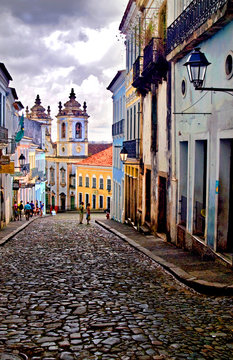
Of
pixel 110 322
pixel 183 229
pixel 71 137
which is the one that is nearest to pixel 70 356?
pixel 110 322

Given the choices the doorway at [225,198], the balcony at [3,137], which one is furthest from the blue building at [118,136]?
the doorway at [225,198]

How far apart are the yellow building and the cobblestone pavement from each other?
49621mm

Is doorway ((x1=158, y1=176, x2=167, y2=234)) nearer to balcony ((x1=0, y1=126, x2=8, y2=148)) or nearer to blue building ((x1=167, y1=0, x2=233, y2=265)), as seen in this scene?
blue building ((x1=167, y1=0, x2=233, y2=265))

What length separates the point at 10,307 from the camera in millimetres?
7328

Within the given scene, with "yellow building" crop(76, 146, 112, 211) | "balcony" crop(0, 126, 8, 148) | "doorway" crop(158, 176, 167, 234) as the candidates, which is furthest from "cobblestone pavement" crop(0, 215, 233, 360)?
"yellow building" crop(76, 146, 112, 211)

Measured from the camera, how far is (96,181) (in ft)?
210

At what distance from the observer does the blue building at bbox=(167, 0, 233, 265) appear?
9.84m

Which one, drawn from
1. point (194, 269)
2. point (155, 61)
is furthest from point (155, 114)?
point (194, 269)

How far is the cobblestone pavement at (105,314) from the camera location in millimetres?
5523

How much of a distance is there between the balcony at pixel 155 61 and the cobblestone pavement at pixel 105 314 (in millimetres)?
6469

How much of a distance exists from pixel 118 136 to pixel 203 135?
20340 mm

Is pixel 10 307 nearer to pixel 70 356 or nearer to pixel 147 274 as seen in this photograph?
pixel 70 356

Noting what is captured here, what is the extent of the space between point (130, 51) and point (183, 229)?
47.9 feet

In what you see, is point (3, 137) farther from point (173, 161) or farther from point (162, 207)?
point (173, 161)
